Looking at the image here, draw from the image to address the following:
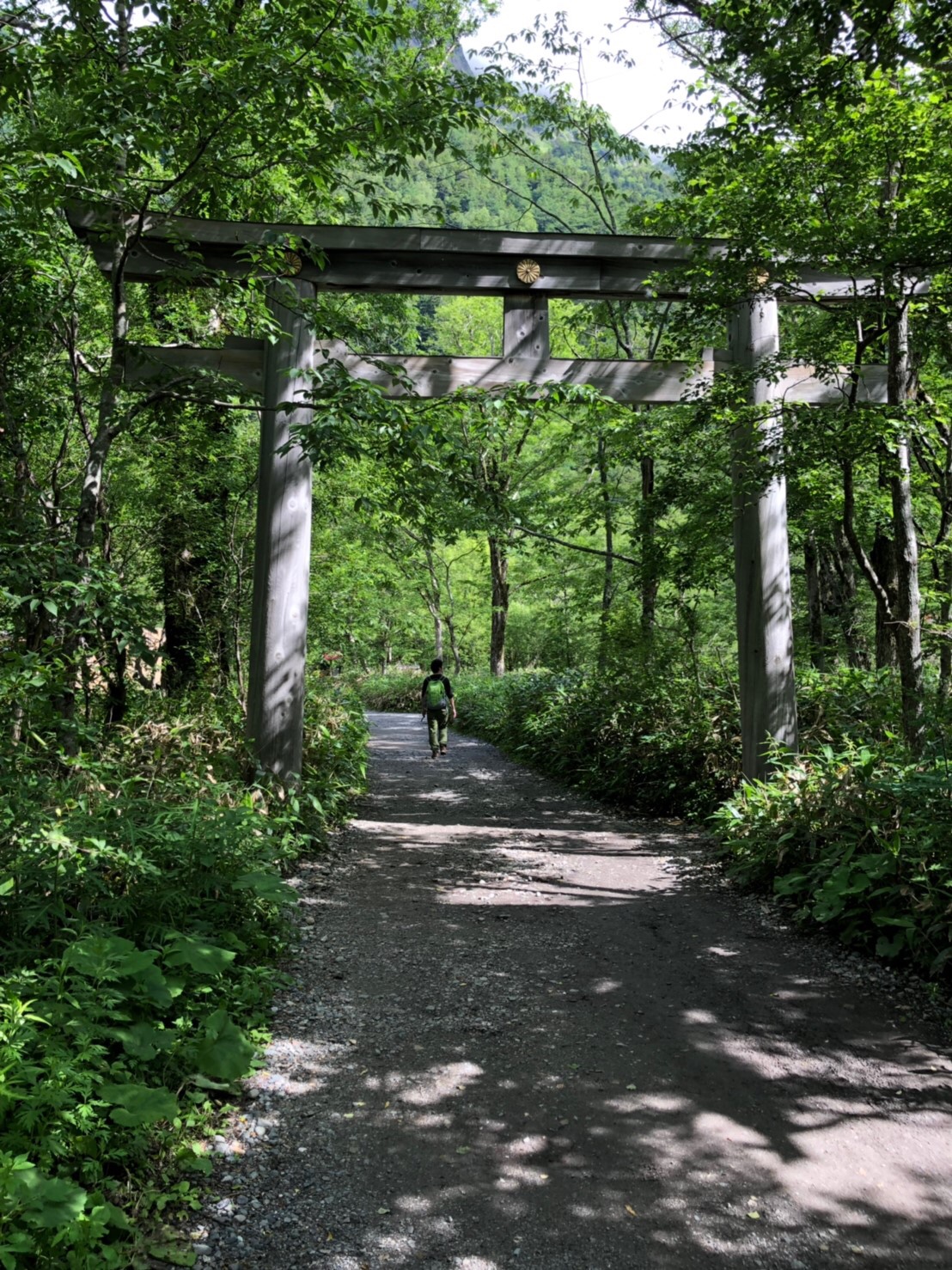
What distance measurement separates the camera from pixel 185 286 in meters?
5.82

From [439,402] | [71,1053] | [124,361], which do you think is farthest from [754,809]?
[124,361]

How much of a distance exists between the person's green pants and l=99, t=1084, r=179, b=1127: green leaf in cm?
1054

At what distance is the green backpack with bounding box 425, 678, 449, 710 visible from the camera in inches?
509

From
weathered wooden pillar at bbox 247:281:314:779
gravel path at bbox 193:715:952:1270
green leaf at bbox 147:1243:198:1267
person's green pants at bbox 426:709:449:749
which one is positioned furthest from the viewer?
person's green pants at bbox 426:709:449:749

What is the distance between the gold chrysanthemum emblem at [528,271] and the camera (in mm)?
6969

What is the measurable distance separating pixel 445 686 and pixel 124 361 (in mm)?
7958

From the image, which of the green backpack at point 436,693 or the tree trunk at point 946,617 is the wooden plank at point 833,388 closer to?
the tree trunk at point 946,617

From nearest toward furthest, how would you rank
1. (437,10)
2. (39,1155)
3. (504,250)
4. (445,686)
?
(39,1155) → (504,250) → (437,10) → (445,686)

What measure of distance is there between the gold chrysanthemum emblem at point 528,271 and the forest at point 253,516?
3.31 feet

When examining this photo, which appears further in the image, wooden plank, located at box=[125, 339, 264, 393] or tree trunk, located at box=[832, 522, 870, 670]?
tree trunk, located at box=[832, 522, 870, 670]

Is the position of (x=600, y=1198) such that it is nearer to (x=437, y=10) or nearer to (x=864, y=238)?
(x=864, y=238)

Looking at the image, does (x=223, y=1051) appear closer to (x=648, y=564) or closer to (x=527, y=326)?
(x=527, y=326)

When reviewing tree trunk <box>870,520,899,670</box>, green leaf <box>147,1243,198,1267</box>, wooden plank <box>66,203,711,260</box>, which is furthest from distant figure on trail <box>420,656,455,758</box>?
green leaf <box>147,1243,198,1267</box>

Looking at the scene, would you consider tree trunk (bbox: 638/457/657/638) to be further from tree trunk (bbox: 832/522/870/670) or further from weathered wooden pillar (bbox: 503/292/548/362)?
weathered wooden pillar (bbox: 503/292/548/362)
